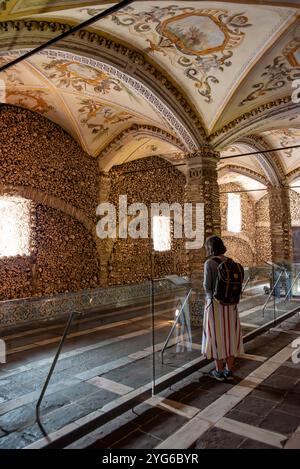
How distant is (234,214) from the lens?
16469 millimetres

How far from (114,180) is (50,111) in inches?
121

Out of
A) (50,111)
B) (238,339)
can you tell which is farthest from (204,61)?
(238,339)

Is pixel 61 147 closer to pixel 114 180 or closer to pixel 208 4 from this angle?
pixel 114 180

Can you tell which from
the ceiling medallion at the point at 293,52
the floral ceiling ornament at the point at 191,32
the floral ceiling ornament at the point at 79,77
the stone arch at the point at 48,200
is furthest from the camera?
the stone arch at the point at 48,200

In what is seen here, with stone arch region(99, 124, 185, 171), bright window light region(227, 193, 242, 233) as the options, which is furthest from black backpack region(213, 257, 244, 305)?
bright window light region(227, 193, 242, 233)

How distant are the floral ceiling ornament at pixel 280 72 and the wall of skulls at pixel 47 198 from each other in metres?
4.52

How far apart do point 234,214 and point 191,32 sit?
1251cm

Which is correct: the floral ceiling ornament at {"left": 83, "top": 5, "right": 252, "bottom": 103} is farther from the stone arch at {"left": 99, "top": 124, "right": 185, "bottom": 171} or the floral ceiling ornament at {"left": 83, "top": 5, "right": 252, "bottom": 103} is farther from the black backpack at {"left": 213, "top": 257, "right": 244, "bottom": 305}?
the black backpack at {"left": 213, "top": 257, "right": 244, "bottom": 305}

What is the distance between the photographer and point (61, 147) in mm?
8266

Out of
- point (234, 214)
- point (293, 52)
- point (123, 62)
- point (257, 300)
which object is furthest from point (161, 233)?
point (293, 52)

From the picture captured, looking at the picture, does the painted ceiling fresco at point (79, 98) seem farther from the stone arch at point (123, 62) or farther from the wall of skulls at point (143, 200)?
the wall of skulls at point (143, 200)

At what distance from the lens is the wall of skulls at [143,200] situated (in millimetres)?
10109

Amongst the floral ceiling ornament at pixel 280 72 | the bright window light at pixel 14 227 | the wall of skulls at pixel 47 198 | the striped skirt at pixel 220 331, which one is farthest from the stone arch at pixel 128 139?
the striped skirt at pixel 220 331

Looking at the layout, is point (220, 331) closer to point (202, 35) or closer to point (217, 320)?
point (217, 320)
